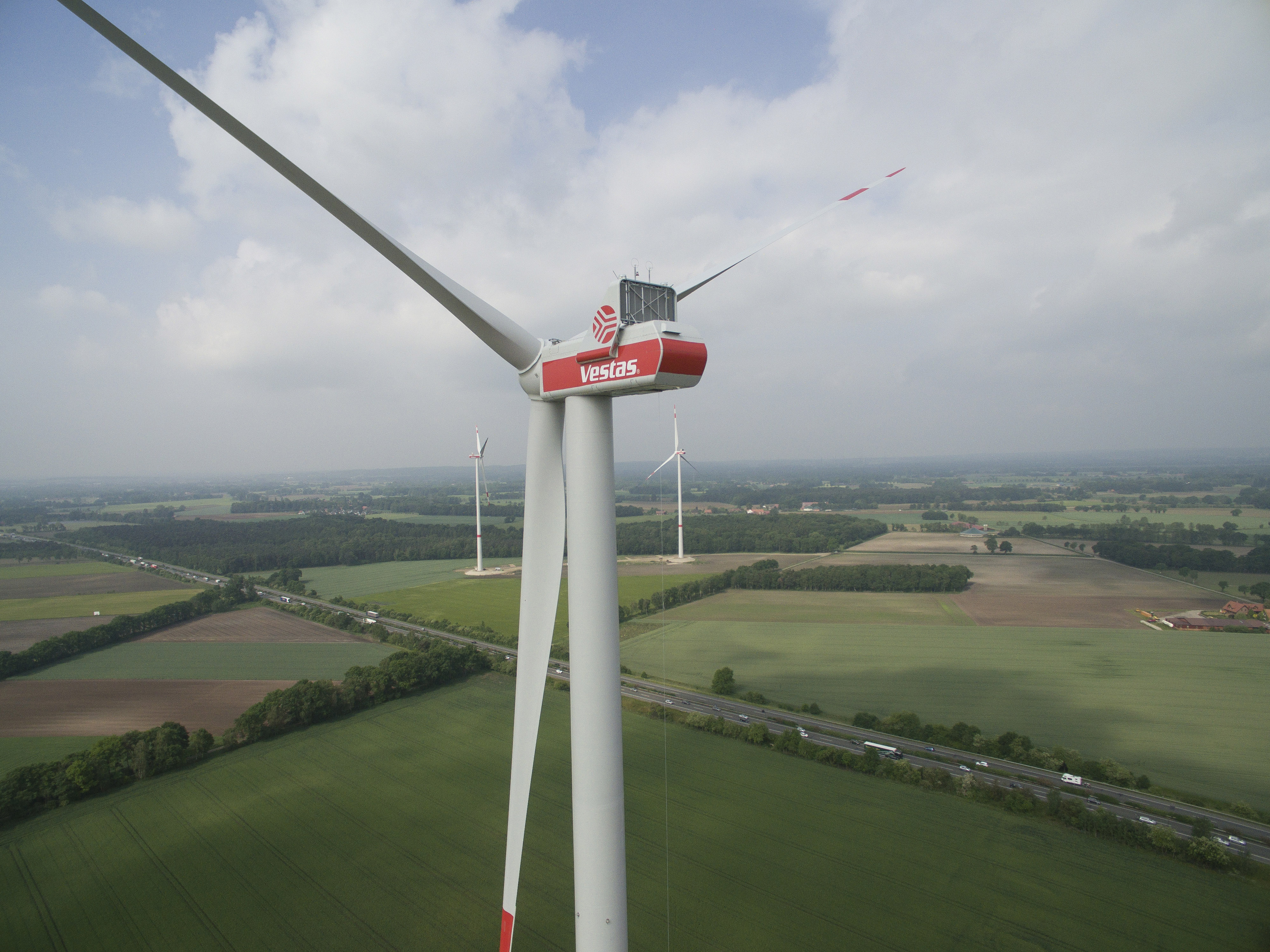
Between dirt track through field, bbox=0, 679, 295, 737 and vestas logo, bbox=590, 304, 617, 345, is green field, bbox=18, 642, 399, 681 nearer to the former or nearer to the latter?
dirt track through field, bbox=0, 679, 295, 737

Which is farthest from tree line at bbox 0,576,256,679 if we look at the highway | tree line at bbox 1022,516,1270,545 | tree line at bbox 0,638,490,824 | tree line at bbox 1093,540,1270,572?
tree line at bbox 1022,516,1270,545

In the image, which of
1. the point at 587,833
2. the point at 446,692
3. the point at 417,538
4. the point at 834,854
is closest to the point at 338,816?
the point at 446,692

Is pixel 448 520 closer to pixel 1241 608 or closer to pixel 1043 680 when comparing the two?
pixel 1043 680

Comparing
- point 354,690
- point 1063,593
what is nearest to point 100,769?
point 354,690

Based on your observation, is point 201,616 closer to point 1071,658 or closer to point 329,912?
point 329,912

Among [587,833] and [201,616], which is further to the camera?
[201,616]

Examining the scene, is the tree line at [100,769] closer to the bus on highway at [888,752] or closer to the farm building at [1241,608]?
the bus on highway at [888,752]
